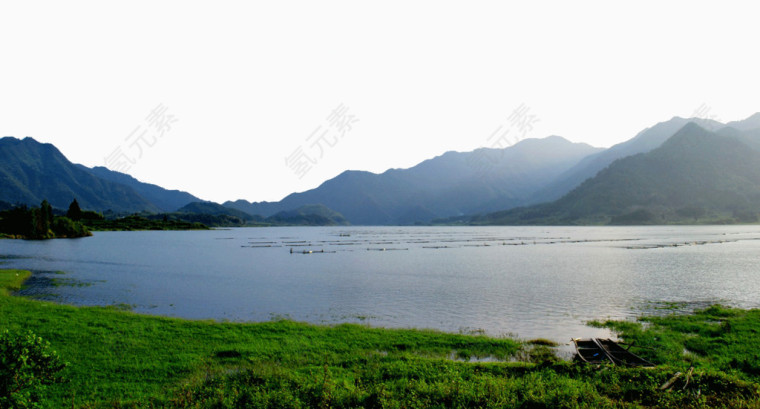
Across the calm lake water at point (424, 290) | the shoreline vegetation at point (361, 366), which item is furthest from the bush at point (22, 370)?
the calm lake water at point (424, 290)

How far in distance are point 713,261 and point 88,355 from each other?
4295 inches

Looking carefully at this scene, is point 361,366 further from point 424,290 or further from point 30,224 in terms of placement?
point 30,224

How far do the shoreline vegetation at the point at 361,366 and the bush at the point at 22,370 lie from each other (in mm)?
305

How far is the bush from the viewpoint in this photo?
1340 centimetres

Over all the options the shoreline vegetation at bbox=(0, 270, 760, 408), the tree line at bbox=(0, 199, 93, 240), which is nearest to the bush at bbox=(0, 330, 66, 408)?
the shoreline vegetation at bbox=(0, 270, 760, 408)

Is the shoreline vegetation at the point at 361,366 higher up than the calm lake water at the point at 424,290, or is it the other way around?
the shoreline vegetation at the point at 361,366

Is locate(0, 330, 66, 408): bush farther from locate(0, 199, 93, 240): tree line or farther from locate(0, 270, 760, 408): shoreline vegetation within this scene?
locate(0, 199, 93, 240): tree line

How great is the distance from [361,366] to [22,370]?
14.9 m

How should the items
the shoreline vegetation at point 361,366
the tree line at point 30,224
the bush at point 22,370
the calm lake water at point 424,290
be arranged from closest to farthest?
the bush at point 22,370 → the shoreline vegetation at point 361,366 → the calm lake water at point 424,290 → the tree line at point 30,224

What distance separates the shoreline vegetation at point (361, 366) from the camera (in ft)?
56.9

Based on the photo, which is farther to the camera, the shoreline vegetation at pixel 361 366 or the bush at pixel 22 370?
the shoreline vegetation at pixel 361 366

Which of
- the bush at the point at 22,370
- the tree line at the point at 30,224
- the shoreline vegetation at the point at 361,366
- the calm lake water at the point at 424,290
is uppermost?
the tree line at the point at 30,224

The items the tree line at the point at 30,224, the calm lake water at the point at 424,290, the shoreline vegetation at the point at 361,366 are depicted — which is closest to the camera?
the shoreline vegetation at the point at 361,366

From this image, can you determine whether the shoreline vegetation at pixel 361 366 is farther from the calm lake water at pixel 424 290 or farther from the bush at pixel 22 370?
the calm lake water at pixel 424 290
